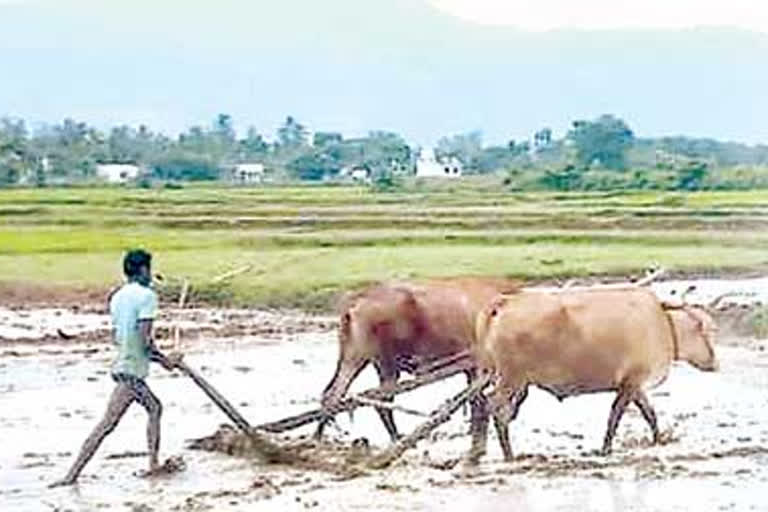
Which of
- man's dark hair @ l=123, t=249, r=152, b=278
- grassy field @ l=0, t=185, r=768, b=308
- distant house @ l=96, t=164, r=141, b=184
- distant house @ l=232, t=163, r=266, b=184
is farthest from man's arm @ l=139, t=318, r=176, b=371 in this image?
distant house @ l=232, t=163, r=266, b=184

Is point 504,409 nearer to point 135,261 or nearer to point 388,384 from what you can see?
point 388,384

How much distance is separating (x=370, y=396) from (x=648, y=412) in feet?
8.30

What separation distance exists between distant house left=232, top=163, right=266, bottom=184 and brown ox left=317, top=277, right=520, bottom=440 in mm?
88144

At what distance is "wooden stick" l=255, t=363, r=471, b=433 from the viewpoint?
1549 centimetres

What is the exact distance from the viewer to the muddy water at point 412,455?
43.3ft

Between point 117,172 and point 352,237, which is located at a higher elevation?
point 352,237

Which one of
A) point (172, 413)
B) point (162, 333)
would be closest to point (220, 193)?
point (162, 333)

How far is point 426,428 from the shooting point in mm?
14617

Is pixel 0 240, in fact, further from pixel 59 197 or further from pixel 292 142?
pixel 292 142

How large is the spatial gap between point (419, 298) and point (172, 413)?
4.75 m

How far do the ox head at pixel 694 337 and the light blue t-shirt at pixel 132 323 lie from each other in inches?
201

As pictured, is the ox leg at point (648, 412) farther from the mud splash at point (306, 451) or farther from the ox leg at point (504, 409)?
the mud splash at point (306, 451)

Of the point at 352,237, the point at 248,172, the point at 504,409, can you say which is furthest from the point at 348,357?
the point at 248,172

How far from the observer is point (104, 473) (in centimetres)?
1523
